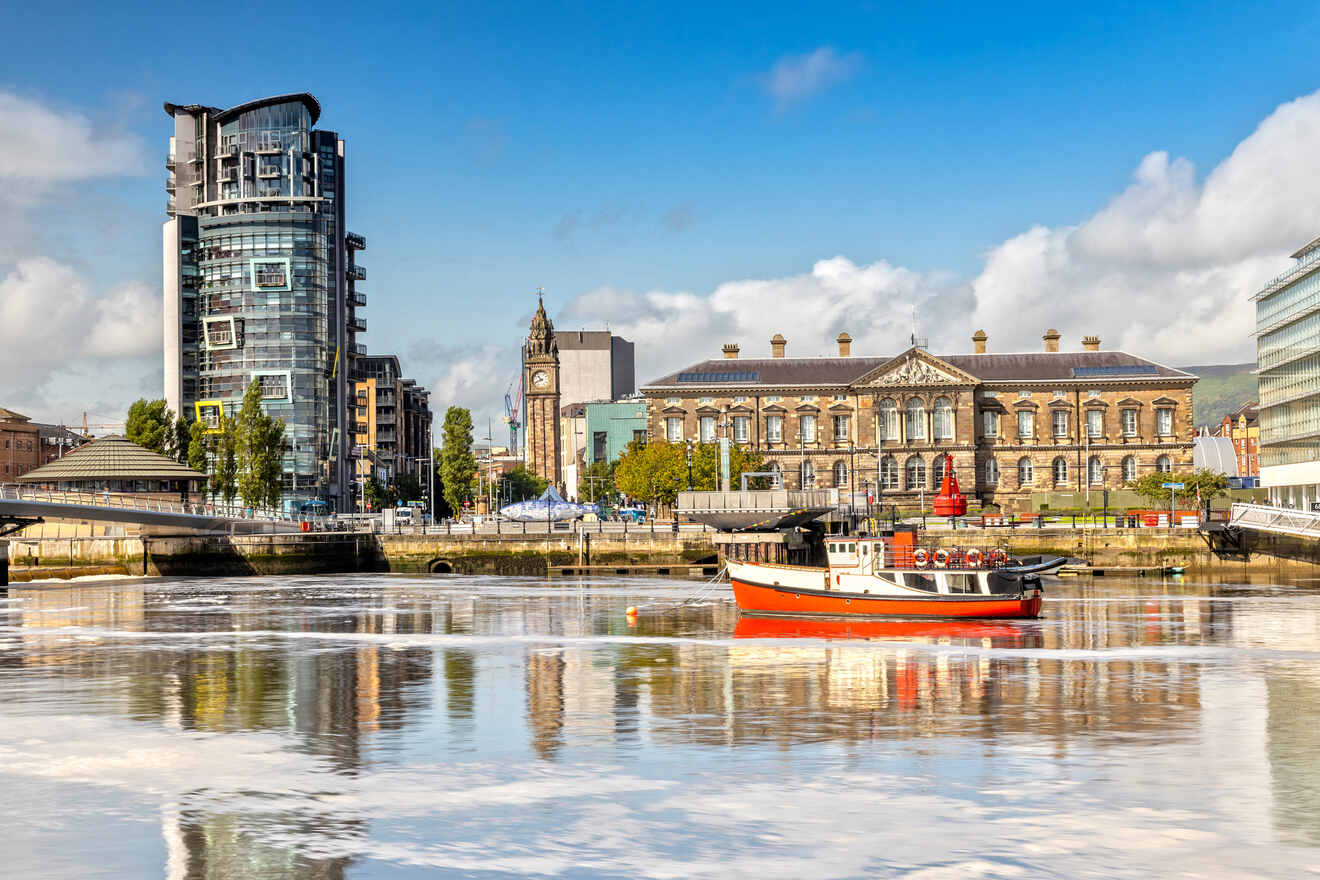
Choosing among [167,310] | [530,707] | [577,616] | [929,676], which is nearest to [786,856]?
[530,707]

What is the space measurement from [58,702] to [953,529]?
81.8 metres

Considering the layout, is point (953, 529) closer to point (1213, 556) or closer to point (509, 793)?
point (1213, 556)

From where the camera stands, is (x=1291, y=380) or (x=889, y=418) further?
(x=889, y=418)

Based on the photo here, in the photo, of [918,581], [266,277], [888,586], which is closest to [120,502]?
[888,586]

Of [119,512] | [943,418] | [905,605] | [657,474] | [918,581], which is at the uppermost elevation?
[943,418]

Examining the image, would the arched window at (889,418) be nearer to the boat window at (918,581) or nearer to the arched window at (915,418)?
the arched window at (915,418)

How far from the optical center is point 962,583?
56.3 m

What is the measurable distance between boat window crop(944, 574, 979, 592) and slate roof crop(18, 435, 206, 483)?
7312 centimetres

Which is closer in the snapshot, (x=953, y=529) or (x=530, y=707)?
(x=530, y=707)

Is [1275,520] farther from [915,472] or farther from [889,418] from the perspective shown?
[889,418]

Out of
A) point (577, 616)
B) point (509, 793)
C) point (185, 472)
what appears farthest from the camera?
point (185, 472)

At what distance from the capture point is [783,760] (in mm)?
26922

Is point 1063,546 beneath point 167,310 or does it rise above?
beneath

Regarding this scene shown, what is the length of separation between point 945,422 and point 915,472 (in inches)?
265
